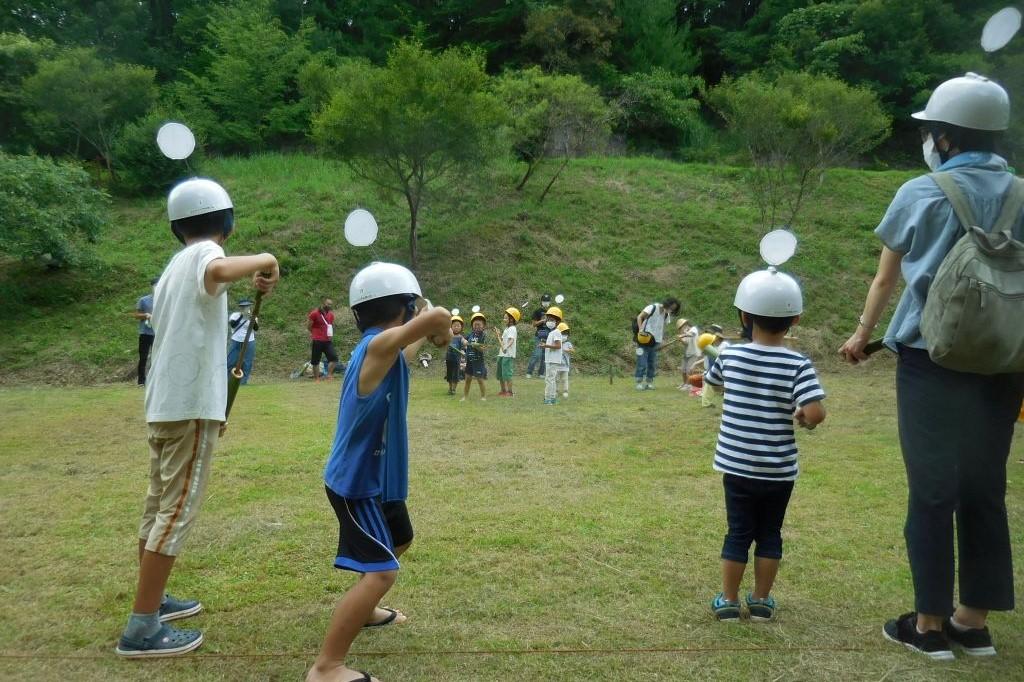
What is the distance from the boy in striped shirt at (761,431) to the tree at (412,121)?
1795 centimetres

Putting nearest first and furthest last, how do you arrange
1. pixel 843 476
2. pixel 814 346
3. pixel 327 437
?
1. pixel 843 476
2. pixel 327 437
3. pixel 814 346

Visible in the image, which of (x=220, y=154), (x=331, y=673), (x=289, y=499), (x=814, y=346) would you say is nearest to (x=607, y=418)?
(x=289, y=499)

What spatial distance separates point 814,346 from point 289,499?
61.3ft

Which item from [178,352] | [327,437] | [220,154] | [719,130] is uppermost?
[719,130]

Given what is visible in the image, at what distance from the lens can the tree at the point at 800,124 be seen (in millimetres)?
23547

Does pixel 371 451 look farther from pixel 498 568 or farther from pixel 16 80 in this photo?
pixel 16 80

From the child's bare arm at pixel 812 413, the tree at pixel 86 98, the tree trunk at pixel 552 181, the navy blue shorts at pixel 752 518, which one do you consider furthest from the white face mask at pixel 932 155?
the tree at pixel 86 98

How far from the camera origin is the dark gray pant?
317 cm

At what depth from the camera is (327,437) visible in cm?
884

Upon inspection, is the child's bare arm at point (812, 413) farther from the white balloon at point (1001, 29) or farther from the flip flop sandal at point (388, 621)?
the white balloon at point (1001, 29)

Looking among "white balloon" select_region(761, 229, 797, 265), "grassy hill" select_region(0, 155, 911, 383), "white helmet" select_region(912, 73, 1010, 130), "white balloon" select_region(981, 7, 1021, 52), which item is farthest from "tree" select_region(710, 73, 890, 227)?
"white helmet" select_region(912, 73, 1010, 130)

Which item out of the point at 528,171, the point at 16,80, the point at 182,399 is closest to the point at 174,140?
the point at 182,399

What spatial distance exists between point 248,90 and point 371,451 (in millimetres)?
32071

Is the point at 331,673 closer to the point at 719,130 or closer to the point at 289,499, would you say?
the point at 289,499
